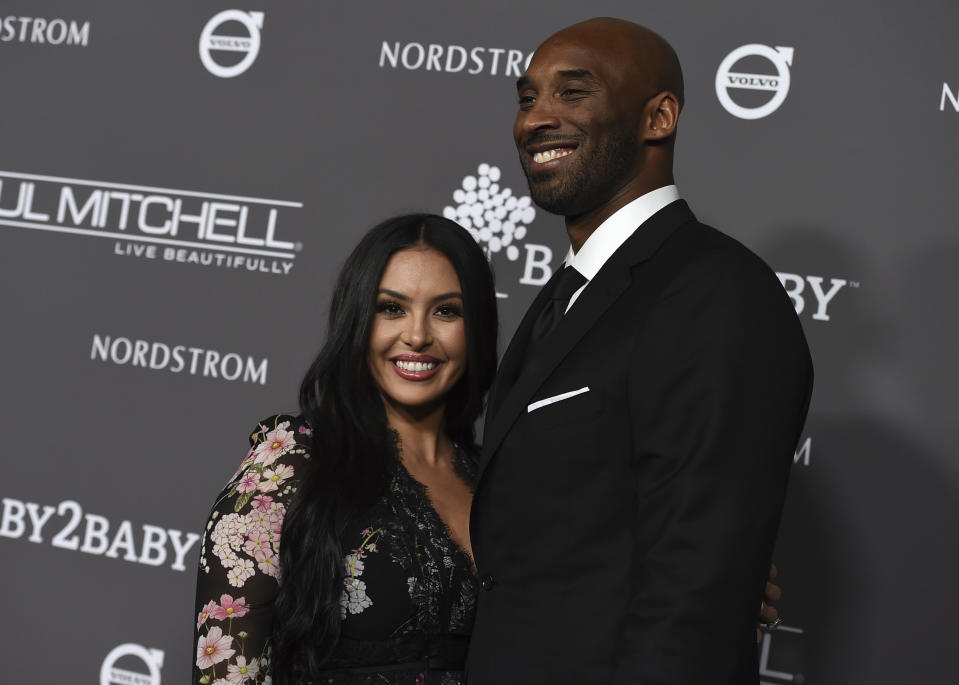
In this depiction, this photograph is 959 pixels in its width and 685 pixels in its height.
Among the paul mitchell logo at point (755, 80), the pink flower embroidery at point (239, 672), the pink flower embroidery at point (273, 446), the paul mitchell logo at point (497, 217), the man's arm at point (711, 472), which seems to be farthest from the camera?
the paul mitchell logo at point (497, 217)

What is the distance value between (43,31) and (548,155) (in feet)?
7.73

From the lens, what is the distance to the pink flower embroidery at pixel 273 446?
6.28ft

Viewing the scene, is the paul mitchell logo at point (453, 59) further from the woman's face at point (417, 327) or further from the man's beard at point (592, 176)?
the man's beard at point (592, 176)

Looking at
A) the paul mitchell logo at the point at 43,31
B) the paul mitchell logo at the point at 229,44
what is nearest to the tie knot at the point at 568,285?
the paul mitchell logo at the point at 229,44

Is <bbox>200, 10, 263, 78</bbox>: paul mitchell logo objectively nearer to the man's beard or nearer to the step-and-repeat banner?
the step-and-repeat banner

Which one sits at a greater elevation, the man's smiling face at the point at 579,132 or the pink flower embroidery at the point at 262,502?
the man's smiling face at the point at 579,132

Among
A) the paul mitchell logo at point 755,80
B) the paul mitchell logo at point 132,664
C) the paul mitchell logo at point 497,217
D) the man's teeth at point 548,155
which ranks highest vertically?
the paul mitchell logo at point 755,80

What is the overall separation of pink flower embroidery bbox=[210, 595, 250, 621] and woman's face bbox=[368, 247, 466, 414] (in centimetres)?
49

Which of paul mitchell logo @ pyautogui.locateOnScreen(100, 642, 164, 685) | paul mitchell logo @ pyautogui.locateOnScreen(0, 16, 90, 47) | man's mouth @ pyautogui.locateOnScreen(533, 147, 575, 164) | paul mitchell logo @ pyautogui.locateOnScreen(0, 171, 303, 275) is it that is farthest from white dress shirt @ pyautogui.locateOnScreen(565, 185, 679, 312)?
paul mitchell logo @ pyautogui.locateOnScreen(0, 16, 90, 47)

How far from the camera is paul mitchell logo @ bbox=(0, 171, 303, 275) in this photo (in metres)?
2.94

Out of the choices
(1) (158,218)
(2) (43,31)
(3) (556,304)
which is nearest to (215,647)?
(3) (556,304)

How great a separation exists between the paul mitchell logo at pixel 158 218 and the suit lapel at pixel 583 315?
1.58 metres

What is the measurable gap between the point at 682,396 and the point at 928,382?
1341 mm

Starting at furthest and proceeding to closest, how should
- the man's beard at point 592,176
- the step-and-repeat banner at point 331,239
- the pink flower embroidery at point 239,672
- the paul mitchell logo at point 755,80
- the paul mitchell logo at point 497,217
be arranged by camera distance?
the paul mitchell logo at point 497,217 < the paul mitchell logo at point 755,80 < the step-and-repeat banner at point 331,239 < the pink flower embroidery at point 239,672 < the man's beard at point 592,176
